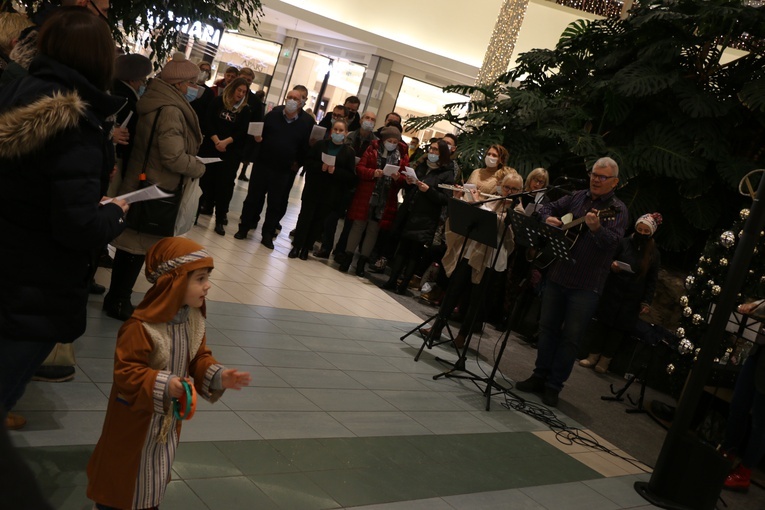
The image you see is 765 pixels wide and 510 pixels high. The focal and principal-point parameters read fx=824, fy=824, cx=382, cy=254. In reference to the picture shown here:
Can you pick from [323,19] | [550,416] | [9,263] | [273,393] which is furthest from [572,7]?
[9,263]

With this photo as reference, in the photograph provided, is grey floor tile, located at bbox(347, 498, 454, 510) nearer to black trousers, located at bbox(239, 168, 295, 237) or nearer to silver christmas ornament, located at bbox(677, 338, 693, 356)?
silver christmas ornament, located at bbox(677, 338, 693, 356)

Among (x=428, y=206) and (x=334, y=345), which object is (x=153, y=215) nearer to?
(x=334, y=345)

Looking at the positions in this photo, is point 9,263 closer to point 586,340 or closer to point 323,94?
point 586,340

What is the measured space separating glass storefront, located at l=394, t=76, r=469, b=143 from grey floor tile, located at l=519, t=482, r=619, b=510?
14.2 meters

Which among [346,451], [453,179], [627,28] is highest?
[627,28]

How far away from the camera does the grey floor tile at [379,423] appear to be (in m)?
4.76

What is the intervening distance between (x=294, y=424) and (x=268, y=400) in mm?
298

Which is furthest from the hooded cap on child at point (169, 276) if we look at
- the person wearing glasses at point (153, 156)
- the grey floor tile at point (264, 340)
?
the grey floor tile at point (264, 340)

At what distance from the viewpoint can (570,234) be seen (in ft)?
21.2

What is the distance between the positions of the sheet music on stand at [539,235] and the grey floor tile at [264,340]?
1757mm

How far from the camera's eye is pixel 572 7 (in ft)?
52.5

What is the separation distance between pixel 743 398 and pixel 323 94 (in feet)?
53.2

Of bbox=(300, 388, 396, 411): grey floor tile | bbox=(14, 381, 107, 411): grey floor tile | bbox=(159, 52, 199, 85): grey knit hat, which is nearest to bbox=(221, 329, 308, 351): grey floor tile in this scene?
bbox=(300, 388, 396, 411): grey floor tile

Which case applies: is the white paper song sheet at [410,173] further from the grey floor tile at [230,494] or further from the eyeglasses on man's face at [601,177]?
the grey floor tile at [230,494]
